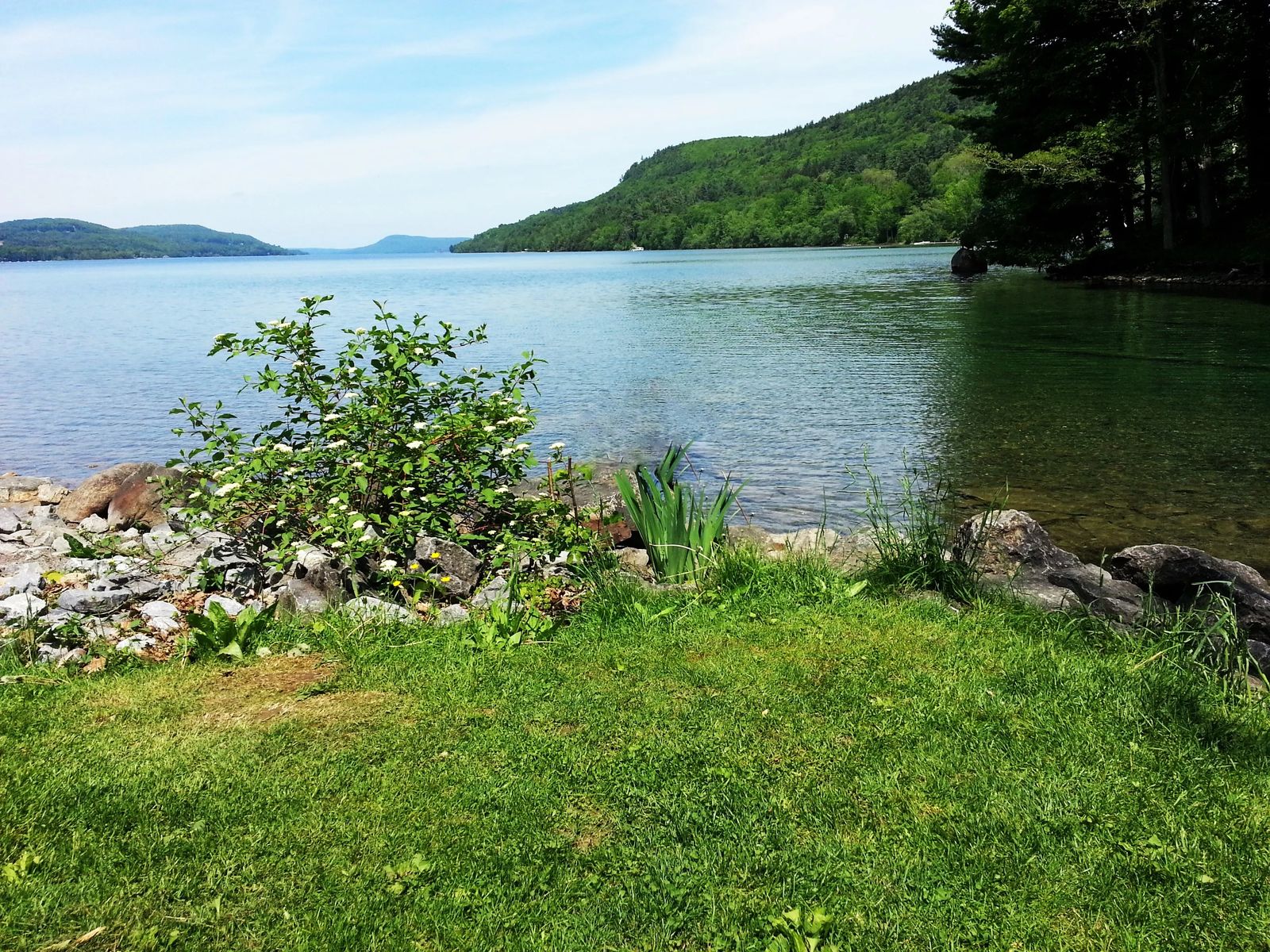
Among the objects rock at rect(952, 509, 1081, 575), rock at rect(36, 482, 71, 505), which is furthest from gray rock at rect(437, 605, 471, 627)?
rock at rect(36, 482, 71, 505)

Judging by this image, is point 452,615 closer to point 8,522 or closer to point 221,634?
point 221,634

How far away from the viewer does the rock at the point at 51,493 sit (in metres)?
12.6

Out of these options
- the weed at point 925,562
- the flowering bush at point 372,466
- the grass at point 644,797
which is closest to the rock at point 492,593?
the flowering bush at point 372,466

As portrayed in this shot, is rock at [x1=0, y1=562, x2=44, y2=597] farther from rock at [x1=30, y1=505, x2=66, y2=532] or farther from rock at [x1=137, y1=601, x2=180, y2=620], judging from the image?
rock at [x1=30, y1=505, x2=66, y2=532]

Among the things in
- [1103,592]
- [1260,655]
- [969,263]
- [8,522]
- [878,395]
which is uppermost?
[969,263]

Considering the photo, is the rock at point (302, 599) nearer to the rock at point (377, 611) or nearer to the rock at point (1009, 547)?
the rock at point (377, 611)

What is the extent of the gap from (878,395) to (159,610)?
48.4 feet

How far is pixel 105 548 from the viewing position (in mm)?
7559

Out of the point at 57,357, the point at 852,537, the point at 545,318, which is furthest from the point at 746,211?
the point at 852,537

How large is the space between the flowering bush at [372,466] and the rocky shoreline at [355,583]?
0.87 ft

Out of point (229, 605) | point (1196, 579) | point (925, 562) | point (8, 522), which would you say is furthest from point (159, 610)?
point (1196, 579)

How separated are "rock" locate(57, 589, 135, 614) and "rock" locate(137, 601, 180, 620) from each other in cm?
18

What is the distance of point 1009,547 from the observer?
7.50 meters

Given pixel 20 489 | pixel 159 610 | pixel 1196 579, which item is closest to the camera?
pixel 159 610
